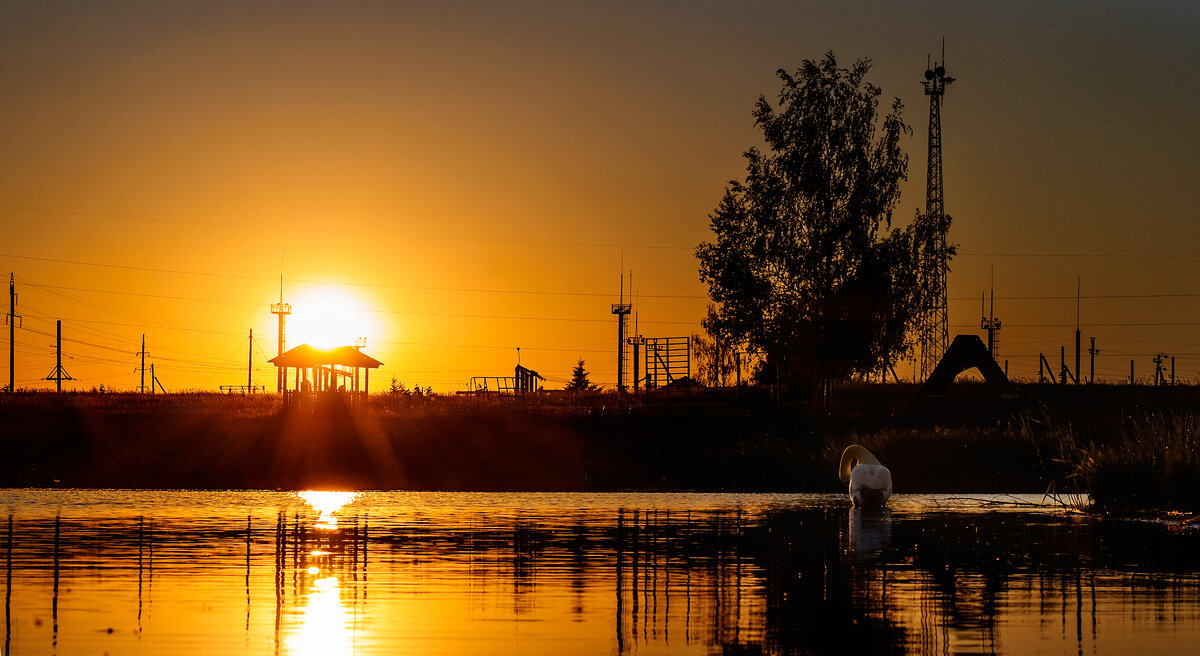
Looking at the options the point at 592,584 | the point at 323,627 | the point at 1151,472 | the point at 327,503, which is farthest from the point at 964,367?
the point at 323,627

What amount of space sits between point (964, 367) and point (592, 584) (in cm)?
5654

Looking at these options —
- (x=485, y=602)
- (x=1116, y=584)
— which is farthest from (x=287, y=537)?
(x=1116, y=584)

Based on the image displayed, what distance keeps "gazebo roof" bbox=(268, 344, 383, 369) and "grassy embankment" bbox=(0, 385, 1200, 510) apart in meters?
4.94

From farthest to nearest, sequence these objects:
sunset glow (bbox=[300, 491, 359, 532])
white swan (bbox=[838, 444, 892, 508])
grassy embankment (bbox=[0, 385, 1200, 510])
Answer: grassy embankment (bbox=[0, 385, 1200, 510]), white swan (bbox=[838, 444, 892, 508]), sunset glow (bbox=[300, 491, 359, 532])

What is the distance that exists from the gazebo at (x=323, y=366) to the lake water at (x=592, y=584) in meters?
39.4

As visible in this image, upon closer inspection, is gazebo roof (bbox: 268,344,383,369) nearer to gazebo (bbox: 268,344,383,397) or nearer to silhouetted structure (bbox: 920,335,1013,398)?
gazebo (bbox: 268,344,383,397)

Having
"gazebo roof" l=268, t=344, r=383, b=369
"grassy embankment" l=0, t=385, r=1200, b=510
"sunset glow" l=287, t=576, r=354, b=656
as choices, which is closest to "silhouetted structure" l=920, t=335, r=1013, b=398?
"grassy embankment" l=0, t=385, r=1200, b=510

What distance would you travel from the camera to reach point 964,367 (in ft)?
233

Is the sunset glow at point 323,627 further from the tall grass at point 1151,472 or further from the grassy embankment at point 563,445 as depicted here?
the grassy embankment at point 563,445

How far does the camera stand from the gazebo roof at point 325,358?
71.8 metres

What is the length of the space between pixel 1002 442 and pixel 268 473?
2671cm

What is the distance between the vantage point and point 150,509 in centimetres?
3212

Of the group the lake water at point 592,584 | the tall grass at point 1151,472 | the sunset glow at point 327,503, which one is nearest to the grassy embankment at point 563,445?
the tall grass at point 1151,472

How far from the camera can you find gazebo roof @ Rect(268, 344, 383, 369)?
71750 millimetres
